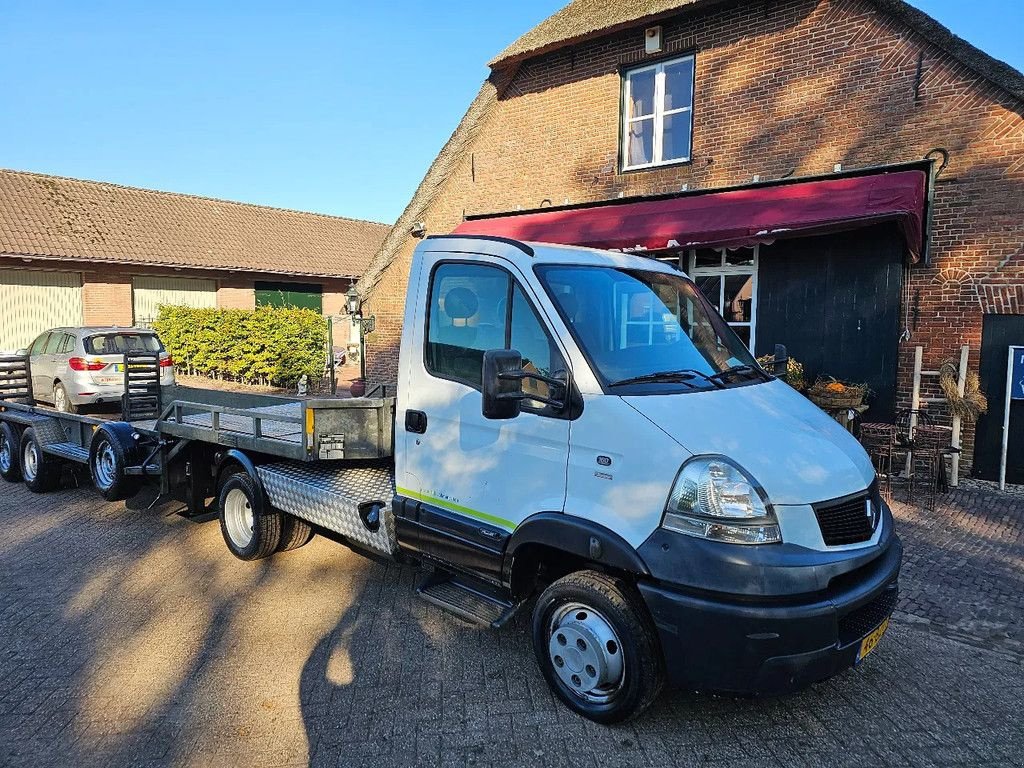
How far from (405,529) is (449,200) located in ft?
34.6

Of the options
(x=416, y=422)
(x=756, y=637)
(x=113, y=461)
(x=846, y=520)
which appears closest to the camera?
(x=756, y=637)

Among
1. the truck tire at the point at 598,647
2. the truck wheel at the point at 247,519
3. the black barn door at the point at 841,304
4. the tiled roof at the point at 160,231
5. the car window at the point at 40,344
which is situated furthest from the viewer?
the tiled roof at the point at 160,231

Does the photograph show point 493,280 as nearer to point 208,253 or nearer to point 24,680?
point 24,680

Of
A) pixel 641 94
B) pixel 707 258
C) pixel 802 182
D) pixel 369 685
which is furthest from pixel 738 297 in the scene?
pixel 369 685

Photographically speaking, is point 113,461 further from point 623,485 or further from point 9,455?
point 623,485

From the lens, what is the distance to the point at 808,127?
955 centimetres

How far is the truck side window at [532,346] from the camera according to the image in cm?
340

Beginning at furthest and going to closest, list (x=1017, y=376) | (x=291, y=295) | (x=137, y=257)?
(x=291, y=295) → (x=137, y=257) → (x=1017, y=376)

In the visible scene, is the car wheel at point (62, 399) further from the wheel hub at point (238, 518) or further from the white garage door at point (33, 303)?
the white garage door at point (33, 303)

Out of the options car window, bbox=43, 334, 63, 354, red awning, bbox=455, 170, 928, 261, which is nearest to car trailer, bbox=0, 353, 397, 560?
car window, bbox=43, 334, 63, 354

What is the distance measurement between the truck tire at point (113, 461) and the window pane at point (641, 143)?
8778mm

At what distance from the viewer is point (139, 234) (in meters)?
22.6

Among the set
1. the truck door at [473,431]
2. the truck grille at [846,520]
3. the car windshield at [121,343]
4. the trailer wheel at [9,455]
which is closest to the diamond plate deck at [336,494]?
the truck door at [473,431]

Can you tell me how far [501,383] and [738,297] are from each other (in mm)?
7884
